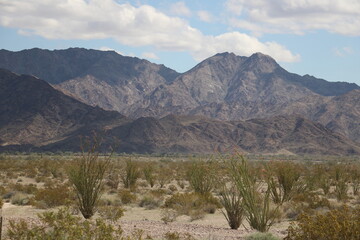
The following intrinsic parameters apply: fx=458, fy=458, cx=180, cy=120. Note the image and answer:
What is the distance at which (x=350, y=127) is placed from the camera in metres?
156

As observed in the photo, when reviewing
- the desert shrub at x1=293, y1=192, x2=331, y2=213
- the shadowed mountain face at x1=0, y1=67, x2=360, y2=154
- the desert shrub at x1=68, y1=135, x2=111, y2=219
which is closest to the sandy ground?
the desert shrub at x1=68, y1=135, x2=111, y2=219

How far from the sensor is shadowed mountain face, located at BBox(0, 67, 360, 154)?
11244 cm

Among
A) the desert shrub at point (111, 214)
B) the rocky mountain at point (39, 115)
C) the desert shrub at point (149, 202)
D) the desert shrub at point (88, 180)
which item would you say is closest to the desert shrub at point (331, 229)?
the desert shrub at point (111, 214)

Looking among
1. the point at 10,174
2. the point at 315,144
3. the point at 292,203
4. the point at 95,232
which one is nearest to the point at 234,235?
the point at 95,232

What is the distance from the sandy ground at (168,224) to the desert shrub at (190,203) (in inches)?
13.3

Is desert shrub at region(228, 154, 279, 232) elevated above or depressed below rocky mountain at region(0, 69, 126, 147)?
below

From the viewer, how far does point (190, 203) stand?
60.6 feet

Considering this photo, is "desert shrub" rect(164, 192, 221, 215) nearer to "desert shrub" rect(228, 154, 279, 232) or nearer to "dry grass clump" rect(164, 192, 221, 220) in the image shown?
"dry grass clump" rect(164, 192, 221, 220)

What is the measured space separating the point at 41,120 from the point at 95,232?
114451 mm

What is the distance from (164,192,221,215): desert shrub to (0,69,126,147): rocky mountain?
92.2 metres

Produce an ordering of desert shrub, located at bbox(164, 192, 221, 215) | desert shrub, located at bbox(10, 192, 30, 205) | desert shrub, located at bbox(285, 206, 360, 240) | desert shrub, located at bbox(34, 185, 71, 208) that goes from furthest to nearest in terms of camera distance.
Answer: desert shrub, located at bbox(10, 192, 30, 205) < desert shrub, located at bbox(34, 185, 71, 208) < desert shrub, located at bbox(164, 192, 221, 215) < desert shrub, located at bbox(285, 206, 360, 240)

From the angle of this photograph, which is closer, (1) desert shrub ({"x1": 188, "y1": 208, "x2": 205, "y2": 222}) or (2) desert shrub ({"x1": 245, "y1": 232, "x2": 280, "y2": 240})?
(2) desert shrub ({"x1": 245, "y1": 232, "x2": 280, "y2": 240})

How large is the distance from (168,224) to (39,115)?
109092 mm

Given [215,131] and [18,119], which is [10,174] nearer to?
[18,119]
